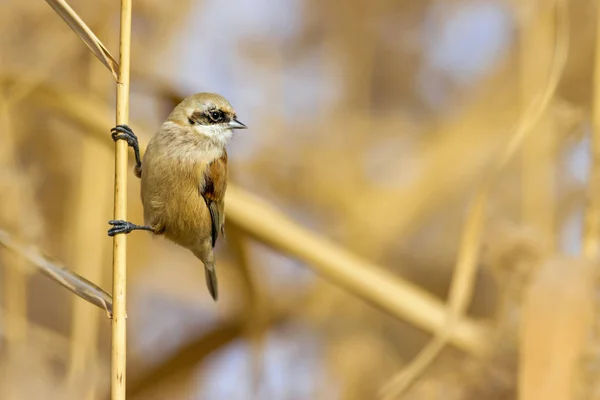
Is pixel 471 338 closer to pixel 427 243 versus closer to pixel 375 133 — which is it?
pixel 427 243

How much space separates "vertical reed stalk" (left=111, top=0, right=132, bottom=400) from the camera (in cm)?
139

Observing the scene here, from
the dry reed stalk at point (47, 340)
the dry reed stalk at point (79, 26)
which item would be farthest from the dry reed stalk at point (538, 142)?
the dry reed stalk at point (79, 26)

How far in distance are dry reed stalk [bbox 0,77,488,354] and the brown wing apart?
0.08m

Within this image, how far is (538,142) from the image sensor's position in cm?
312

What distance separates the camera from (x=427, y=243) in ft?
13.1

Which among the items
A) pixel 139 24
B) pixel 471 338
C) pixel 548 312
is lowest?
A: pixel 471 338

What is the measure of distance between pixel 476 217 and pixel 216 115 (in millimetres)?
793

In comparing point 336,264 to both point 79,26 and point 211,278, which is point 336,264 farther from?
point 79,26

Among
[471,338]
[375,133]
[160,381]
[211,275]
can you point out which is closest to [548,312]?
[471,338]

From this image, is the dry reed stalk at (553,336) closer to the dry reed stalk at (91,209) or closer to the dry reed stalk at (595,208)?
the dry reed stalk at (595,208)

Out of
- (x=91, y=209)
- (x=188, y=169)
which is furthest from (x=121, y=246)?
(x=91, y=209)

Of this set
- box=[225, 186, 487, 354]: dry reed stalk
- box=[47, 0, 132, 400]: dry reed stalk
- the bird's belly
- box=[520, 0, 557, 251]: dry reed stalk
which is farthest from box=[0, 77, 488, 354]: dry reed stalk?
box=[47, 0, 132, 400]: dry reed stalk

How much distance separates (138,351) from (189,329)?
24 cm

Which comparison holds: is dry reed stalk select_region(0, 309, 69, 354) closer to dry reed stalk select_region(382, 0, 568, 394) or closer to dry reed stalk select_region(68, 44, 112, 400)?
dry reed stalk select_region(68, 44, 112, 400)
